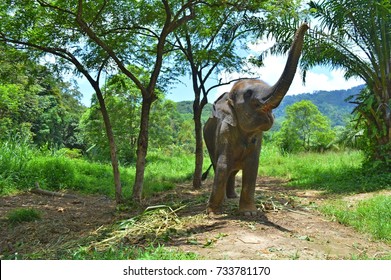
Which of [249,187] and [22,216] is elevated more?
[249,187]

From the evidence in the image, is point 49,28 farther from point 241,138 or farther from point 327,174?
point 327,174

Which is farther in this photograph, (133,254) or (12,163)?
(12,163)

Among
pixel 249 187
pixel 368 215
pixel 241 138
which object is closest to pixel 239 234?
pixel 249 187

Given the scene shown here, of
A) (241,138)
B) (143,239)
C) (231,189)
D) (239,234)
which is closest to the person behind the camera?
(239,234)

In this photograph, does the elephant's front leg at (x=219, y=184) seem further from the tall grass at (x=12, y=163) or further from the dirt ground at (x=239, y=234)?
the tall grass at (x=12, y=163)

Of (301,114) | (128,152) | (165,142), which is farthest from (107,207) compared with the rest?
(301,114)

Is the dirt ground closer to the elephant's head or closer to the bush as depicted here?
the elephant's head

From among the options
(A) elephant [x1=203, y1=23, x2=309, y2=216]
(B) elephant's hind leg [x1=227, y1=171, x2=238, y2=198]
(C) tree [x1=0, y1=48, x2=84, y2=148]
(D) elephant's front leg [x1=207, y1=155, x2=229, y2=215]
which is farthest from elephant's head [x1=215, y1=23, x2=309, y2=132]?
(C) tree [x1=0, y1=48, x2=84, y2=148]

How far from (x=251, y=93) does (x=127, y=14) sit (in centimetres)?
531

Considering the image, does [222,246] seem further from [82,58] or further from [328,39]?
[328,39]

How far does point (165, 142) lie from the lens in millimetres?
27391

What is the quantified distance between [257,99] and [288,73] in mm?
740

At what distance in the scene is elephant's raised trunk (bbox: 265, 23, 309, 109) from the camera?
504cm

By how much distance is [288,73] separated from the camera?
17.0 ft
